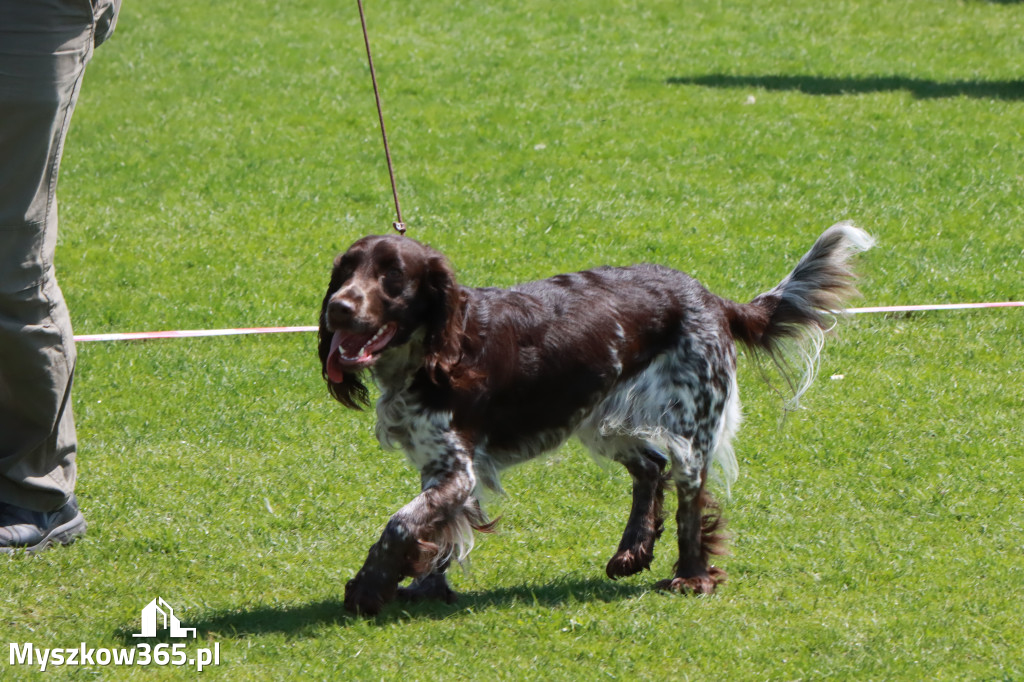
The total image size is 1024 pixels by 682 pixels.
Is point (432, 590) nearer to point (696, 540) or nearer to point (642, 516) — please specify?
point (642, 516)

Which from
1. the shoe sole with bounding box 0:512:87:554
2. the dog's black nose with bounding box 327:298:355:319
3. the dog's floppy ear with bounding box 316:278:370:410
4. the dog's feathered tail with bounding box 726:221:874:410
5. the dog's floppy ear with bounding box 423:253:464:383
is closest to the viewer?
the dog's black nose with bounding box 327:298:355:319

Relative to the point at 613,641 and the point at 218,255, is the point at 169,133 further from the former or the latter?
the point at 613,641

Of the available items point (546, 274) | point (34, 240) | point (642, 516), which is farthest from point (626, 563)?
point (546, 274)

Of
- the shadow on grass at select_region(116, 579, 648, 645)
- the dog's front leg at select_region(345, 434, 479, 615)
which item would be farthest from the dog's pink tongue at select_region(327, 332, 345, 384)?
the shadow on grass at select_region(116, 579, 648, 645)

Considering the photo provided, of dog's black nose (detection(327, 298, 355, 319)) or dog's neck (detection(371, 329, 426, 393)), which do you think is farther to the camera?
dog's neck (detection(371, 329, 426, 393))

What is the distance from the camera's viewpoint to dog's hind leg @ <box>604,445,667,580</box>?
16.6 ft

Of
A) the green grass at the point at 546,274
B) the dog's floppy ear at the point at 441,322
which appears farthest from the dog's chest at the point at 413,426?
the green grass at the point at 546,274

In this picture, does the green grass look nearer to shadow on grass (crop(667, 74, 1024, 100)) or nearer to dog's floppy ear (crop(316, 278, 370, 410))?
shadow on grass (crop(667, 74, 1024, 100))

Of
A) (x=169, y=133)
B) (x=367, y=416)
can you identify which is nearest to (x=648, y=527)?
(x=367, y=416)

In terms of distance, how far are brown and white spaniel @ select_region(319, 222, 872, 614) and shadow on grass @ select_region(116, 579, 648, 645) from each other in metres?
0.08

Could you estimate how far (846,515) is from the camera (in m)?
5.72

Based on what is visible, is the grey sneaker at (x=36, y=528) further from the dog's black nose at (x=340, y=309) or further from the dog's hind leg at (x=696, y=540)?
the dog's hind leg at (x=696, y=540)

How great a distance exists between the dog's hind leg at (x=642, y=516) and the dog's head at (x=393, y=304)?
1.07 metres

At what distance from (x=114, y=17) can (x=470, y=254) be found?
171 inches
